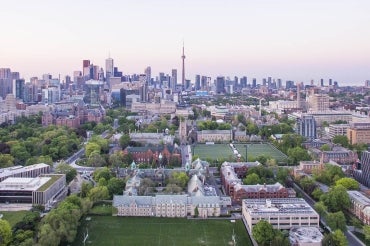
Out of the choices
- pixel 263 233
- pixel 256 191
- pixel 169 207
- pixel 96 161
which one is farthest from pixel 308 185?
pixel 96 161

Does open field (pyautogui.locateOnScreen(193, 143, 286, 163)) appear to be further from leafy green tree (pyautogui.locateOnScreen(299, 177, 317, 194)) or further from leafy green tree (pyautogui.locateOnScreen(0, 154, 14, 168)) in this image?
leafy green tree (pyautogui.locateOnScreen(0, 154, 14, 168))

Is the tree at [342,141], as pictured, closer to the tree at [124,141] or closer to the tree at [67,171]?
the tree at [124,141]

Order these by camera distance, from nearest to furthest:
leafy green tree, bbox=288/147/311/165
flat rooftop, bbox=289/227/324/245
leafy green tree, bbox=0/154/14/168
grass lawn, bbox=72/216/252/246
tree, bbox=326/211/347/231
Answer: flat rooftop, bbox=289/227/324/245, grass lawn, bbox=72/216/252/246, tree, bbox=326/211/347/231, leafy green tree, bbox=0/154/14/168, leafy green tree, bbox=288/147/311/165

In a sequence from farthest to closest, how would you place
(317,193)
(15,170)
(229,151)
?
(229,151), (15,170), (317,193)

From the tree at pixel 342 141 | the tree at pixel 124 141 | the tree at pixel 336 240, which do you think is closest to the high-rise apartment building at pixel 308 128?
the tree at pixel 342 141

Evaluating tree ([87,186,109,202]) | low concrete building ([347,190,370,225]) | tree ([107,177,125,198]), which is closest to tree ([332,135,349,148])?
low concrete building ([347,190,370,225])

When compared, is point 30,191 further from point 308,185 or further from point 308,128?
point 308,128
